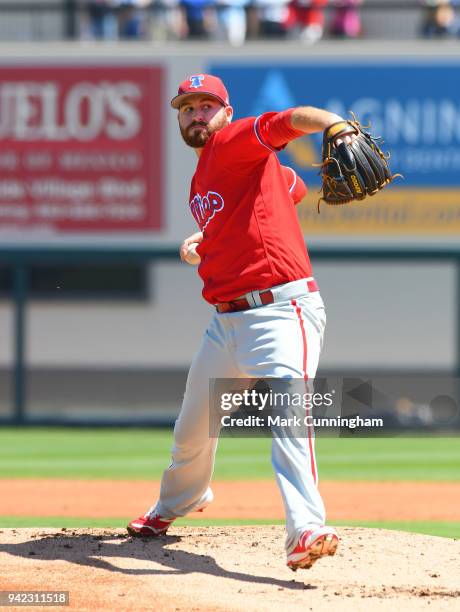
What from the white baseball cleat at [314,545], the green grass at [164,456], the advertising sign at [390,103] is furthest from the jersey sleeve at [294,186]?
the advertising sign at [390,103]

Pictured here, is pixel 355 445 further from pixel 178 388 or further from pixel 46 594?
pixel 46 594

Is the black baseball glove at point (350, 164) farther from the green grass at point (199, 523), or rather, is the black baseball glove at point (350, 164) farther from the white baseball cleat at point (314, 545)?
the green grass at point (199, 523)

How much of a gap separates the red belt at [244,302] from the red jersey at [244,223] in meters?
0.03

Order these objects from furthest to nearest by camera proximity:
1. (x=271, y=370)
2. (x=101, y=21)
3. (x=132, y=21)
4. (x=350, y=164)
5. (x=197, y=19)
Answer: (x=101, y=21)
(x=132, y=21)
(x=197, y=19)
(x=271, y=370)
(x=350, y=164)

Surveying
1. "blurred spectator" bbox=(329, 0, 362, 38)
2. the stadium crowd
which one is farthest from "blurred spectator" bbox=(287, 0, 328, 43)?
"blurred spectator" bbox=(329, 0, 362, 38)

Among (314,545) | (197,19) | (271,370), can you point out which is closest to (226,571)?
(314,545)

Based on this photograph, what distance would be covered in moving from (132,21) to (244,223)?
1040cm

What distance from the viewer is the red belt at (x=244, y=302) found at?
4969mm

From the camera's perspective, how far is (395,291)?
56.0 ft

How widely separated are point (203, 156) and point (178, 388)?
12.0 m

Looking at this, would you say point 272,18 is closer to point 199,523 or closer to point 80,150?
point 80,150

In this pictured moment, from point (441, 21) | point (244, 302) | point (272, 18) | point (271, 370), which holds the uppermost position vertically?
point (272, 18)

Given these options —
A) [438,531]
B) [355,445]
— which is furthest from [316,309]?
[355,445]

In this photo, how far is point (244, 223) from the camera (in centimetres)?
498
